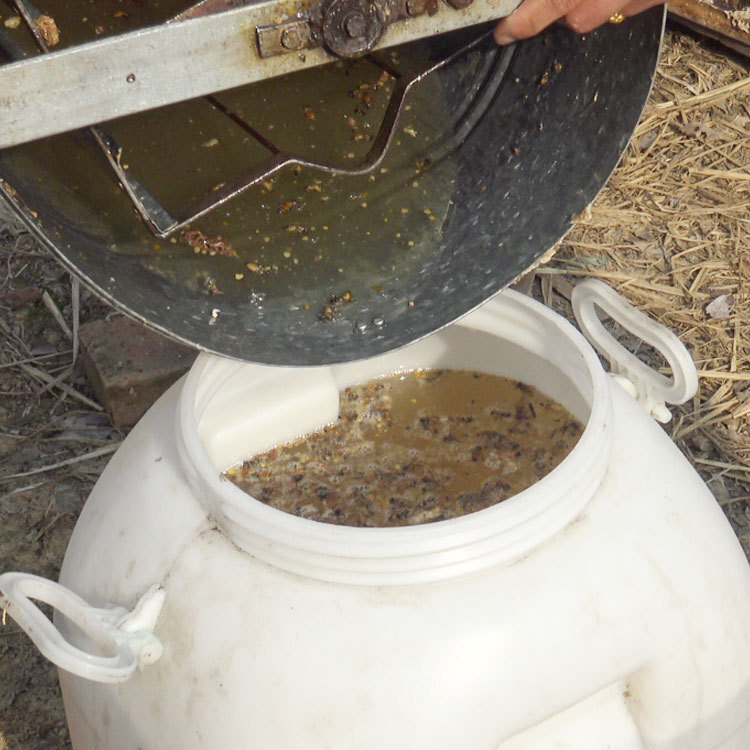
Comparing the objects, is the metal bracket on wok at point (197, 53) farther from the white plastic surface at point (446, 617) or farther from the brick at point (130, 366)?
the brick at point (130, 366)

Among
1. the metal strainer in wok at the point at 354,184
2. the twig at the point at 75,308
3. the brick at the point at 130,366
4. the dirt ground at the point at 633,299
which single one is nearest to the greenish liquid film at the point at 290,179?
the metal strainer in wok at the point at 354,184

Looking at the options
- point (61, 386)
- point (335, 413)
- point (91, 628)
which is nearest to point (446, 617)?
point (91, 628)

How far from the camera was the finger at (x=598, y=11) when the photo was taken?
37.0 inches

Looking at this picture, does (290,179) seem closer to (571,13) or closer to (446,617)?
(571,13)

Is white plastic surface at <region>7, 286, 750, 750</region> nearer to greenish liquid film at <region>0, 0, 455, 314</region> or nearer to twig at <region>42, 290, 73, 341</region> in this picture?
greenish liquid film at <region>0, 0, 455, 314</region>

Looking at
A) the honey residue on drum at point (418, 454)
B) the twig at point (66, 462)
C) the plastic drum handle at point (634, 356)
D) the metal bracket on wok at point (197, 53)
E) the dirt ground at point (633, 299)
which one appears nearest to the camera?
the metal bracket on wok at point (197, 53)

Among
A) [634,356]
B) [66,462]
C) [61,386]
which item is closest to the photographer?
[634,356]

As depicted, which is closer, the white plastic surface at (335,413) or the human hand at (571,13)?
the white plastic surface at (335,413)

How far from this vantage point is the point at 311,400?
120cm

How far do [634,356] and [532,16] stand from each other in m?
0.35

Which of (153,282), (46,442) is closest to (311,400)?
(153,282)

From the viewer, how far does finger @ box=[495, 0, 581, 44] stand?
3.08 ft

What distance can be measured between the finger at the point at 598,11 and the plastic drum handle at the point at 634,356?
0.78ft

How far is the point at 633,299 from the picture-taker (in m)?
2.03
